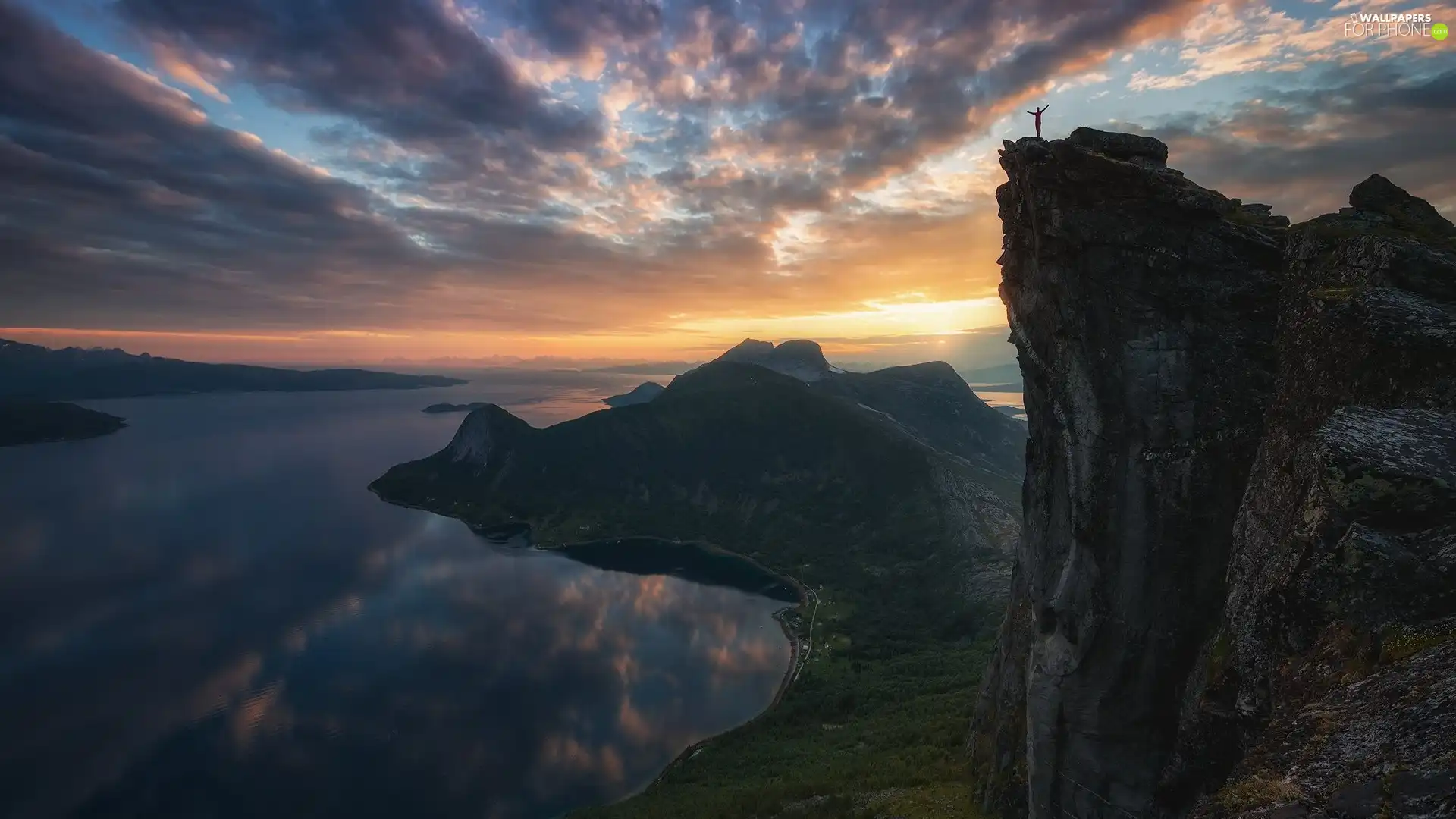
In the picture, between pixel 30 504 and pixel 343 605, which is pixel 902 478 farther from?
pixel 30 504

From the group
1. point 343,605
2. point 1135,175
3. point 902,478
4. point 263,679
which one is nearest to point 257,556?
point 343,605

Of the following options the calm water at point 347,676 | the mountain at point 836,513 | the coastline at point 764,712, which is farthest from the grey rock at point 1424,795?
the mountain at point 836,513

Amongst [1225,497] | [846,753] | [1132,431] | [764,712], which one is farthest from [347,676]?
[1225,497]

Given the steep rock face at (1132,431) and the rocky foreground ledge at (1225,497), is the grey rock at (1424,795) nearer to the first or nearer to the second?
the rocky foreground ledge at (1225,497)

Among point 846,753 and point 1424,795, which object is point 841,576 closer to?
point 846,753

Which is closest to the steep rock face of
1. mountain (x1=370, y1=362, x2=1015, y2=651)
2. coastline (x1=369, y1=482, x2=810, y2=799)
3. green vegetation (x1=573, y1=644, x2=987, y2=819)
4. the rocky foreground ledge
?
the rocky foreground ledge

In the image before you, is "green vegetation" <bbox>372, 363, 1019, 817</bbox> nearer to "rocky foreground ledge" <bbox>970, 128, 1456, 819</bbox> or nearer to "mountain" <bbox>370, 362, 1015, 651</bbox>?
"mountain" <bbox>370, 362, 1015, 651</bbox>
